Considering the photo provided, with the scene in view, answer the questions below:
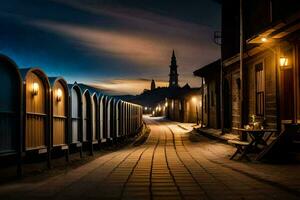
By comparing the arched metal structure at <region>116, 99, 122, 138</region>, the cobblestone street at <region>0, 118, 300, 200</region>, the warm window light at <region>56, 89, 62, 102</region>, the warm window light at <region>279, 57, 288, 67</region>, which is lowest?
→ the cobblestone street at <region>0, 118, 300, 200</region>

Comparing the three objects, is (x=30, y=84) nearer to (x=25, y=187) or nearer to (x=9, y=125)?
(x=9, y=125)

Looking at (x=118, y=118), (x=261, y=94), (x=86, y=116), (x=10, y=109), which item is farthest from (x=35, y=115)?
(x=118, y=118)

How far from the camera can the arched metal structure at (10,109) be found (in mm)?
9750

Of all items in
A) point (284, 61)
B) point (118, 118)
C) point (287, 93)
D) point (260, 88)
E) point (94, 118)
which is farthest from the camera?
point (118, 118)

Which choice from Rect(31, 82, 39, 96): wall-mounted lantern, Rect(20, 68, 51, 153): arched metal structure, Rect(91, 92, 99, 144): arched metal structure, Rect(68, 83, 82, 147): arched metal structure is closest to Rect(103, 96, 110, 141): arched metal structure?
Rect(91, 92, 99, 144): arched metal structure

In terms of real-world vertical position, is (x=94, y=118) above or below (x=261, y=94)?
below

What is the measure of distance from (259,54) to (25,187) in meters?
13.2

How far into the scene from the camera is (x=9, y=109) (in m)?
9.97

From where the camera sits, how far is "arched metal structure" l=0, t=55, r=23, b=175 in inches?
384

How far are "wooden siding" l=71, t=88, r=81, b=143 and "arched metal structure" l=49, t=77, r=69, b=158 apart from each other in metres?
0.85

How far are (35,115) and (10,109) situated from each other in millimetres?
1425

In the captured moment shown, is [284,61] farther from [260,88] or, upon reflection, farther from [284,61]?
[260,88]

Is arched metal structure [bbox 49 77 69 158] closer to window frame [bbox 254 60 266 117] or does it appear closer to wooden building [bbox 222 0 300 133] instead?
wooden building [bbox 222 0 300 133]

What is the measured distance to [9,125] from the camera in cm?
995
